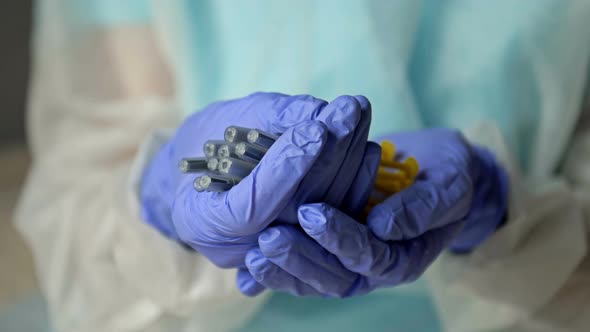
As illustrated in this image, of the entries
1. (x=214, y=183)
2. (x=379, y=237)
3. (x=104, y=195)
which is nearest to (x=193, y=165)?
(x=214, y=183)

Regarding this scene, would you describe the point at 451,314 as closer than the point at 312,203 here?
No

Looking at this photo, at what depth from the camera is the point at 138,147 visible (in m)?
0.82

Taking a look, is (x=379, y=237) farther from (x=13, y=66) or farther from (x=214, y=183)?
(x=13, y=66)

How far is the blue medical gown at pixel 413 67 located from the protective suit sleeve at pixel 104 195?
108 millimetres

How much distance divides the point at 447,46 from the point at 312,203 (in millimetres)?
361

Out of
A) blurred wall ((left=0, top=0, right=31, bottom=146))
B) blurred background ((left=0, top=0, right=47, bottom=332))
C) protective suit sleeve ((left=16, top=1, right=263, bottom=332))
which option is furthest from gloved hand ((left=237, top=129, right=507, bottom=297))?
blurred wall ((left=0, top=0, right=31, bottom=146))

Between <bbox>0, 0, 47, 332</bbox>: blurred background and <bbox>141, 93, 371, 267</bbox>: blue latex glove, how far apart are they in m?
0.53

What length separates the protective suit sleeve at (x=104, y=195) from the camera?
2.22 ft

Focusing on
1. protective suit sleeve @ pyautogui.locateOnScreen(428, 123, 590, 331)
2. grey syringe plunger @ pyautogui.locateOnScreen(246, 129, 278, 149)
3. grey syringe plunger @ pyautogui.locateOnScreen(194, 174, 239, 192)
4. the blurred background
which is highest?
grey syringe plunger @ pyautogui.locateOnScreen(246, 129, 278, 149)

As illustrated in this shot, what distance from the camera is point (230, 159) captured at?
0.43 meters

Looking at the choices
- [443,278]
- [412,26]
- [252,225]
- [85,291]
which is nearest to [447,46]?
[412,26]

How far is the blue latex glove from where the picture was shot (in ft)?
1.35

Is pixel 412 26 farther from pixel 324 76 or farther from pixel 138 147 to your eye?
pixel 138 147

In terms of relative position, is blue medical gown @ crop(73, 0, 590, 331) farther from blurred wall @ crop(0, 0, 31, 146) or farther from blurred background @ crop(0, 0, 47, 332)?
blurred wall @ crop(0, 0, 31, 146)
